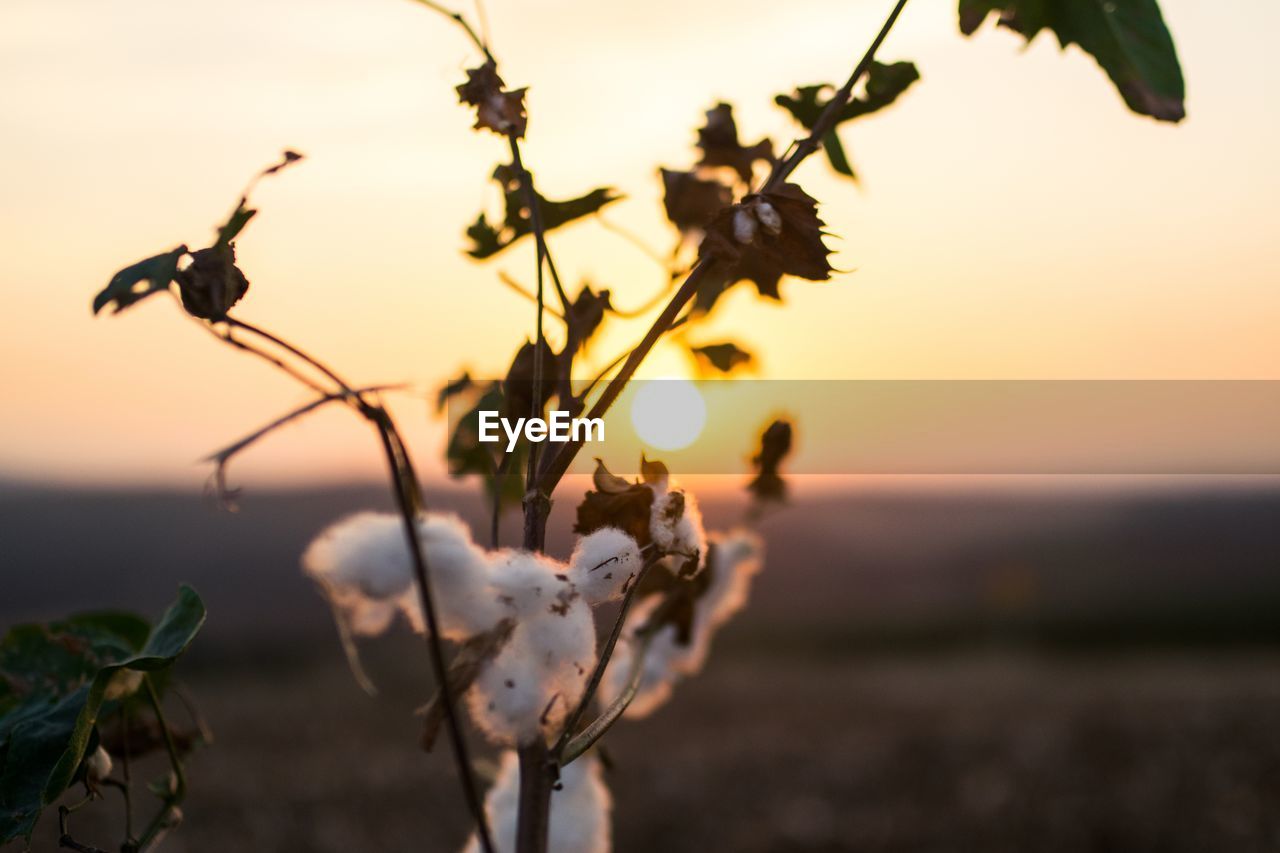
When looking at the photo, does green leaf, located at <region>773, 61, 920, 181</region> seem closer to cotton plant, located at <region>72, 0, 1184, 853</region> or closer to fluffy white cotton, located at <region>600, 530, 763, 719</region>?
cotton plant, located at <region>72, 0, 1184, 853</region>

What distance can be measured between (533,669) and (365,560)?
16cm

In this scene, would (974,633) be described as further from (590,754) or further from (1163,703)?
(590,754)

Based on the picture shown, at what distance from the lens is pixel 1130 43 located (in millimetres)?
885

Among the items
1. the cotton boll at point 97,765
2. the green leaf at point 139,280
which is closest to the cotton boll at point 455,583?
the green leaf at point 139,280

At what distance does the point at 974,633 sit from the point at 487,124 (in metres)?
14.9

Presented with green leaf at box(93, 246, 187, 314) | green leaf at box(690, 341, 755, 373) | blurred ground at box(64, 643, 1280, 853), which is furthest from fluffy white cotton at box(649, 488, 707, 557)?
blurred ground at box(64, 643, 1280, 853)

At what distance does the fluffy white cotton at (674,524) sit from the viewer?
765 mm

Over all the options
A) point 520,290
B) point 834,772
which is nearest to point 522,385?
point 520,290

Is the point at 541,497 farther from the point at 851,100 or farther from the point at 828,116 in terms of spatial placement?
the point at 851,100

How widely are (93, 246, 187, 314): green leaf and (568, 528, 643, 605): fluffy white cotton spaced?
0.30 m

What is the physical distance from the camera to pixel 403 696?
9.92 meters

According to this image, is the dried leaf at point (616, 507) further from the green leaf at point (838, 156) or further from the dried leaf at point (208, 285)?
the green leaf at point (838, 156)

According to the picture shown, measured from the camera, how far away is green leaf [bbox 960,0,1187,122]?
0.86 metres

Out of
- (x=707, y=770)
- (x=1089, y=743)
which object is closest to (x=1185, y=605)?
(x=1089, y=743)
